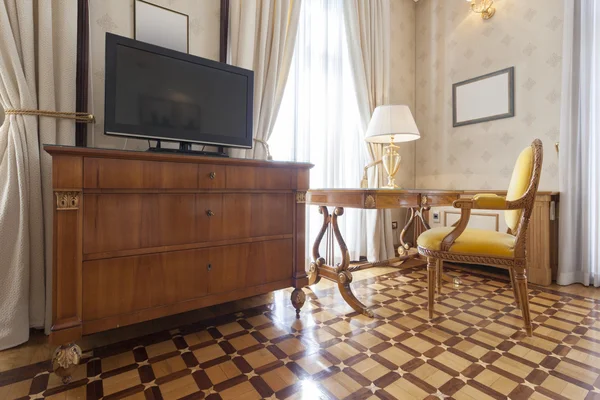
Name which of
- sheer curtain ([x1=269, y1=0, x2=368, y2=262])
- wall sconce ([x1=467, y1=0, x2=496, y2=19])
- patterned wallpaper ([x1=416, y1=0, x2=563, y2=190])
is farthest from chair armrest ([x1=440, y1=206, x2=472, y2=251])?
wall sconce ([x1=467, y1=0, x2=496, y2=19])

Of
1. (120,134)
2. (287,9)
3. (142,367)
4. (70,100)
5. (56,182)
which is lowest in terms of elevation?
(142,367)

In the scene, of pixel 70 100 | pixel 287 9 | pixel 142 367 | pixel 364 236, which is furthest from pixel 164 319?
pixel 287 9

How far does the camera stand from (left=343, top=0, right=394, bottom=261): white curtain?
10.2ft

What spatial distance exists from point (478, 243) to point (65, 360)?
6.80 feet

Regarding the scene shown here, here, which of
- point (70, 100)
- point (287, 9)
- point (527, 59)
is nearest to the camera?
point (70, 100)

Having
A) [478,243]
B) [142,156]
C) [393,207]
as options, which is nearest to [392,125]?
[393,207]

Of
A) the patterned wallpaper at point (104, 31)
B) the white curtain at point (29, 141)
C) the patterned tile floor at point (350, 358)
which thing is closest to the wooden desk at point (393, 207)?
the patterned tile floor at point (350, 358)

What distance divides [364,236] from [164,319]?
7.05ft

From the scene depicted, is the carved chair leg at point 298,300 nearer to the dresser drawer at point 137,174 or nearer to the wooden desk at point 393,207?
the wooden desk at point 393,207

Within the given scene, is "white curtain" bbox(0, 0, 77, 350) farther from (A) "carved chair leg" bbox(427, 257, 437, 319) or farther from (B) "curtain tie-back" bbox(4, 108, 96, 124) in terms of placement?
(A) "carved chair leg" bbox(427, 257, 437, 319)

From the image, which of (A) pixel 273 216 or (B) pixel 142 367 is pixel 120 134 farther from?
(B) pixel 142 367

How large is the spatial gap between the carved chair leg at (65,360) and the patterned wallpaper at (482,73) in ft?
11.8

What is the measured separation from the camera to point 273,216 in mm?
1779

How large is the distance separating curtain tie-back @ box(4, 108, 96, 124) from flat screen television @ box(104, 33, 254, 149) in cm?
31
